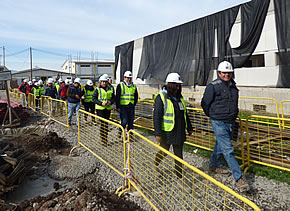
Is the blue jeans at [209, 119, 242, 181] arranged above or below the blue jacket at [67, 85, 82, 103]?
below

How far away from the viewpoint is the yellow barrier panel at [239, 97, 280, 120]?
8.90 m

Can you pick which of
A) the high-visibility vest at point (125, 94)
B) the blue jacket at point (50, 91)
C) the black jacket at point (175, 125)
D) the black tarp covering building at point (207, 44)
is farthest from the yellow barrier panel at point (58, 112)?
the black tarp covering building at point (207, 44)

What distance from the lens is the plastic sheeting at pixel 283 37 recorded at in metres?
8.73

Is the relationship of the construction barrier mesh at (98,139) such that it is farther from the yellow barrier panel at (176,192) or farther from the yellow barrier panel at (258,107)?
the yellow barrier panel at (258,107)

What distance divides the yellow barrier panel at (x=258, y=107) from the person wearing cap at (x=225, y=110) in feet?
19.0

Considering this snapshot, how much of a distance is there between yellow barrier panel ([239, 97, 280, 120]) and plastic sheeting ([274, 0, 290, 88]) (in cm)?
88

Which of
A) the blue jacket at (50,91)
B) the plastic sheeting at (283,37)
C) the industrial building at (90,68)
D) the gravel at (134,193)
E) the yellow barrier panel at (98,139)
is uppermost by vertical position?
the industrial building at (90,68)

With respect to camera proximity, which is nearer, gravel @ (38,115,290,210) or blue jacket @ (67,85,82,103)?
gravel @ (38,115,290,210)

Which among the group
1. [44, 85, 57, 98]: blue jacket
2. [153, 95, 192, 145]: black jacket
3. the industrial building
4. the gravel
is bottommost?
the gravel

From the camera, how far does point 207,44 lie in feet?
39.9

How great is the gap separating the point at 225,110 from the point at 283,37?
7.81 m

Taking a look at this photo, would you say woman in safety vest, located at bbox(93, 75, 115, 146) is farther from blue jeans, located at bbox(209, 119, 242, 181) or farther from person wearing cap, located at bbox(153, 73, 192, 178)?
blue jeans, located at bbox(209, 119, 242, 181)

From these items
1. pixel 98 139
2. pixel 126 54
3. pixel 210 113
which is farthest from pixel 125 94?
pixel 126 54

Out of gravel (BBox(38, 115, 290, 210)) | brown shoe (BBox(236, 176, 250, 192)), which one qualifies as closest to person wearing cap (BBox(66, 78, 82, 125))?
gravel (BBox(38, 115, 290, 210))
